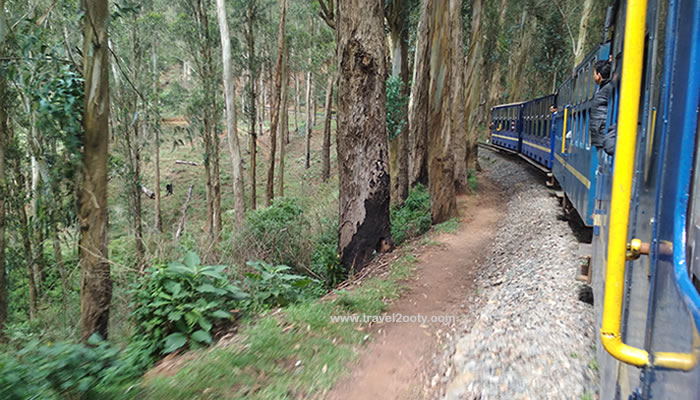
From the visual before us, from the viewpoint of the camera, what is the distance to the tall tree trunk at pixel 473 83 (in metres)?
16.2

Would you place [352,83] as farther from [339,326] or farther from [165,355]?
[165,355]

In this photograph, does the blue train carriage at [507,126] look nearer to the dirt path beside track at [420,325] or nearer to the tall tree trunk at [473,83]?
the tall tree trunk at [473,83]

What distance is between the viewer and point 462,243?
9242mm

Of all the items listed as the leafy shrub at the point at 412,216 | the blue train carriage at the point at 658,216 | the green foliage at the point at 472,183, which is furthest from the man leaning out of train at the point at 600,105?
the green foliage at the point at 472,183

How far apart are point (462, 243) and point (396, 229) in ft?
6.81

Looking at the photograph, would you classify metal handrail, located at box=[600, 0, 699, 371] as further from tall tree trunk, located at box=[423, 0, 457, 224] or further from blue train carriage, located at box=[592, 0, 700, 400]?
tall tree trunk, located at box=[423, 0, 457, 224]

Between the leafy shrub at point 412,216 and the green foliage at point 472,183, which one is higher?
the green foliage at point 472,183

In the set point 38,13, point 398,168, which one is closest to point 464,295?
point 398,168

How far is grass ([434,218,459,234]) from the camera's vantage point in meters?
10.0

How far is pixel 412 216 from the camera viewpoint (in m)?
12.2

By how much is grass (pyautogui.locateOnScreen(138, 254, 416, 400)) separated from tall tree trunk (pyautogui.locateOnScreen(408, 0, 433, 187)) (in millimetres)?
8589

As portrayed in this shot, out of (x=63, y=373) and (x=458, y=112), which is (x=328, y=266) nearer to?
(x=63, y=373)

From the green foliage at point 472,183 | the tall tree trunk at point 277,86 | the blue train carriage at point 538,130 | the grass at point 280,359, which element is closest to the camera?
the grass at point 280,359

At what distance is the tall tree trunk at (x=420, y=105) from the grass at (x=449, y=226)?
12.8 feet
